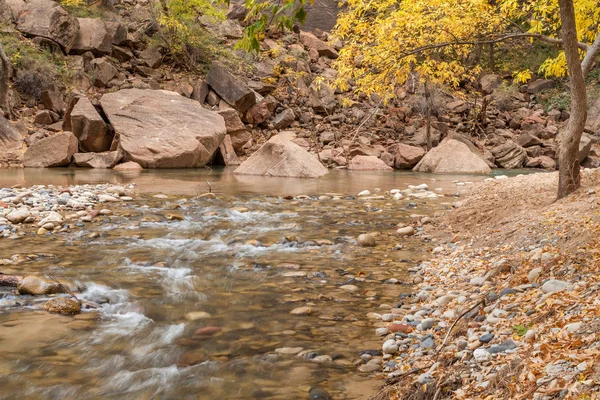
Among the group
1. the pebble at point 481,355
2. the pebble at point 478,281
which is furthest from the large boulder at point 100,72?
the pebble at point 481,355

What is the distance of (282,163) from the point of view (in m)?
15.8

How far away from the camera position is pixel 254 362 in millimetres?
3123

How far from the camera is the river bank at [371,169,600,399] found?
2221mm

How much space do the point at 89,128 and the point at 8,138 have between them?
3.01 m

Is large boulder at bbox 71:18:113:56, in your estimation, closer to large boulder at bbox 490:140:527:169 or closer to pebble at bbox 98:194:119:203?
pebble at bbox 98:194:119:203

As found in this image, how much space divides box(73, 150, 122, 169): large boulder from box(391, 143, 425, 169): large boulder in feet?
35.0

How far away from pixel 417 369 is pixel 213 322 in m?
1.69

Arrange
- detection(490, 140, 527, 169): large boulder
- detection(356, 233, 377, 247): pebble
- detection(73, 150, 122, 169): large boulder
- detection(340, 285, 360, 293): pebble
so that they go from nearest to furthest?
detection(340, 285, 360, 293): pebble < detection(356, 233, 377, 247): pebble < detection(73, 150, 122, 169): large boulder < detection(490, 140, 527, 169): large boulder

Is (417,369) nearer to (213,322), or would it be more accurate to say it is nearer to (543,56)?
(213,322)

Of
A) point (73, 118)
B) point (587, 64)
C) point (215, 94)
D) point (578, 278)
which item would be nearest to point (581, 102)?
point (587, 64)

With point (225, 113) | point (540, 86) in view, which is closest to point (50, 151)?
point (225, 113)

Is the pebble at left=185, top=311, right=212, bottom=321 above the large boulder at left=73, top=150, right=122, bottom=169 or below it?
below

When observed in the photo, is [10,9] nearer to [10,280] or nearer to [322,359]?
[10,280]

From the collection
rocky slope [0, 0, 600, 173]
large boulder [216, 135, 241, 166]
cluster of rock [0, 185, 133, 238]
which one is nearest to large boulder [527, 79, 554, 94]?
rocky slope [0, 0, 600, 173]
